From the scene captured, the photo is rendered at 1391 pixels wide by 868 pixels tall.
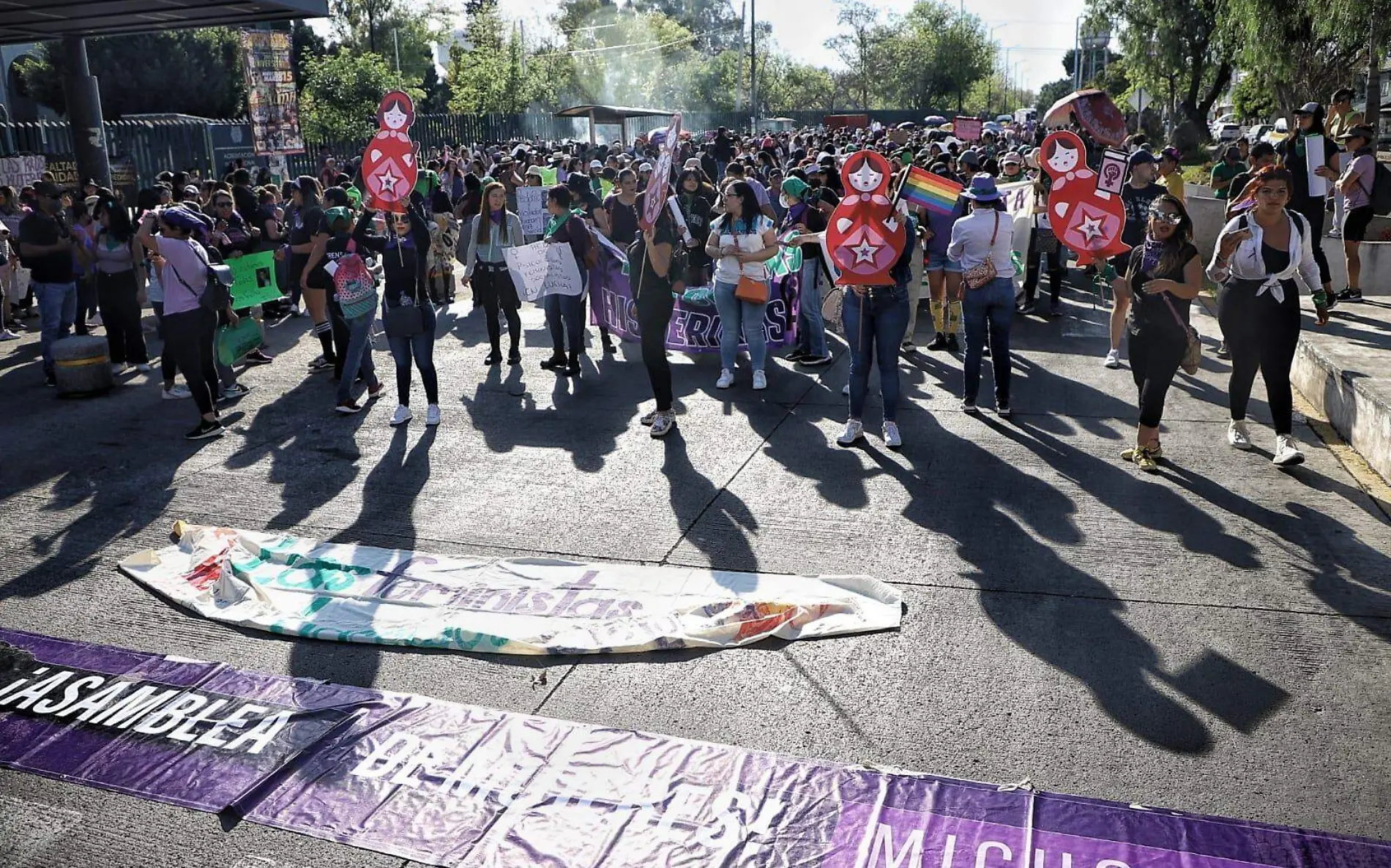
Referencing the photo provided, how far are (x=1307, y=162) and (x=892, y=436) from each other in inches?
283

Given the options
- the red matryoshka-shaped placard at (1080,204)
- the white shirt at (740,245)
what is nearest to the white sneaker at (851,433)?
the white shirt at (740,245)

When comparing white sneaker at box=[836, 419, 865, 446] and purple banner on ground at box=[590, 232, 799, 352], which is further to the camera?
purple banner on ground at box=[590, 232, 799, 352]

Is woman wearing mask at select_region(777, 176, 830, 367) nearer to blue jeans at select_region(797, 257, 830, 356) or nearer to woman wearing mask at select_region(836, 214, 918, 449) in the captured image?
blue jeans at select_region(797, 257, 830, 356)

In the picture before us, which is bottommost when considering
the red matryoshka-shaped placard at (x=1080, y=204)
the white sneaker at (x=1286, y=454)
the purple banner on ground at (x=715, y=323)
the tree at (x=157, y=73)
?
the white sneaker at (x=1286, y=454)

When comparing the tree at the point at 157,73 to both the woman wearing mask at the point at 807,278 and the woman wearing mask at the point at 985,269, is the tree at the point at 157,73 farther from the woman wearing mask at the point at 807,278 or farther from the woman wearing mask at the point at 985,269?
the woman wearing mask at the point at 985,269

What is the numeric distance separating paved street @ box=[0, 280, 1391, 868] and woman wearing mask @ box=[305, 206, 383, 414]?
277mm

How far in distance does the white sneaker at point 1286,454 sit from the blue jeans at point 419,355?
6146 millimetres

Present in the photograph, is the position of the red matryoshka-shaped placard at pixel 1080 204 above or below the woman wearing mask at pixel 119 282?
above

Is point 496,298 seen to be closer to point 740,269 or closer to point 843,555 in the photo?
point 740,269

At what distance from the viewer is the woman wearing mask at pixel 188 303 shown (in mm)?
8742

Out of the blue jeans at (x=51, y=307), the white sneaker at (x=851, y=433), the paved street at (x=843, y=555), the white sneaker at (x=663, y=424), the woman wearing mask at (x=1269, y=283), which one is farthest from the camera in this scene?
the blue jeans at (x=51, y=307)

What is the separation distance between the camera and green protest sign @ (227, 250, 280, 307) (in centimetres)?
1266

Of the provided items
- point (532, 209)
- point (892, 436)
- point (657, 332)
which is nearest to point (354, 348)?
point (657, 332)

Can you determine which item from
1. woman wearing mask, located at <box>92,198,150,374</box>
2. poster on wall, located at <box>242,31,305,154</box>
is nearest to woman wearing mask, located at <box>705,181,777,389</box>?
woman wearing mask, located at <box>92,198,150,374</box>
